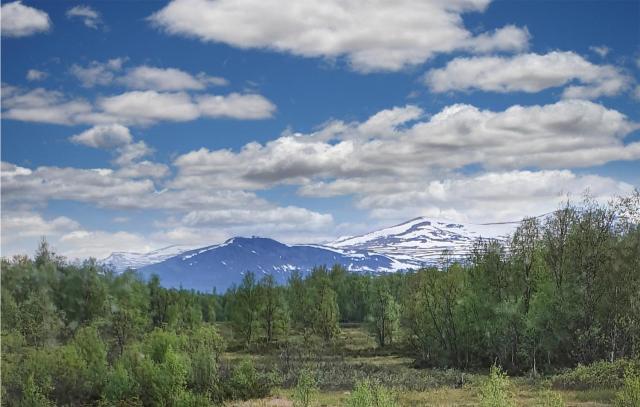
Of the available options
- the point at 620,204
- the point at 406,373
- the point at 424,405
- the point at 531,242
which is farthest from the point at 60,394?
the point at 620,204

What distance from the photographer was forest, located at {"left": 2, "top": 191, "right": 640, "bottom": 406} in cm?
4228

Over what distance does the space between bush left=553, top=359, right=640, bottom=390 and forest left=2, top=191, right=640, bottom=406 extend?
17 cm

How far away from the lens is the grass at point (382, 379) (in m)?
39.3

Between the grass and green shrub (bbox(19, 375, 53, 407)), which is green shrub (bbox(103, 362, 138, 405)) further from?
the grass

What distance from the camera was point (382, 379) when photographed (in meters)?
54.0

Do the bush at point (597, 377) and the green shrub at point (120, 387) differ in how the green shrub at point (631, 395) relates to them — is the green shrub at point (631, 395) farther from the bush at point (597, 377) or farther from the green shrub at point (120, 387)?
the green shrub at point (120, 387)

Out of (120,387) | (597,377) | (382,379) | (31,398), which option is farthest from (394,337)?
(31,398)

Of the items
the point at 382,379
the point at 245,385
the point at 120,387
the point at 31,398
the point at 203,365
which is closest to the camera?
the point at 31,398

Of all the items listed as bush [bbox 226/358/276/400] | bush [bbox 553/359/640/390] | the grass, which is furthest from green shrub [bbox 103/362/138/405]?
bush [bbox 553/359/640/390]

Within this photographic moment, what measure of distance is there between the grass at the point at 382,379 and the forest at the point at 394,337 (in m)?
0.32

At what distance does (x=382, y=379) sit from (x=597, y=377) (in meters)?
17.6

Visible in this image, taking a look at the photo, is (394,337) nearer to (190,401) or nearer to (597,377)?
(597,377)

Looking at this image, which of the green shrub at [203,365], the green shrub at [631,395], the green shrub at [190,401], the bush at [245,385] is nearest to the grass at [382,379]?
the bush at [245,385]

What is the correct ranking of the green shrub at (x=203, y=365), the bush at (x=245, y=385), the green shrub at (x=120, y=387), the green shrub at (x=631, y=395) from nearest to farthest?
1. the green shrub at (x=631, y=395)
2. the green shrub at (x=120, y=387)
3. the bush at (x=245, y=385)
4. the green shrub at (x=203, y=365)
